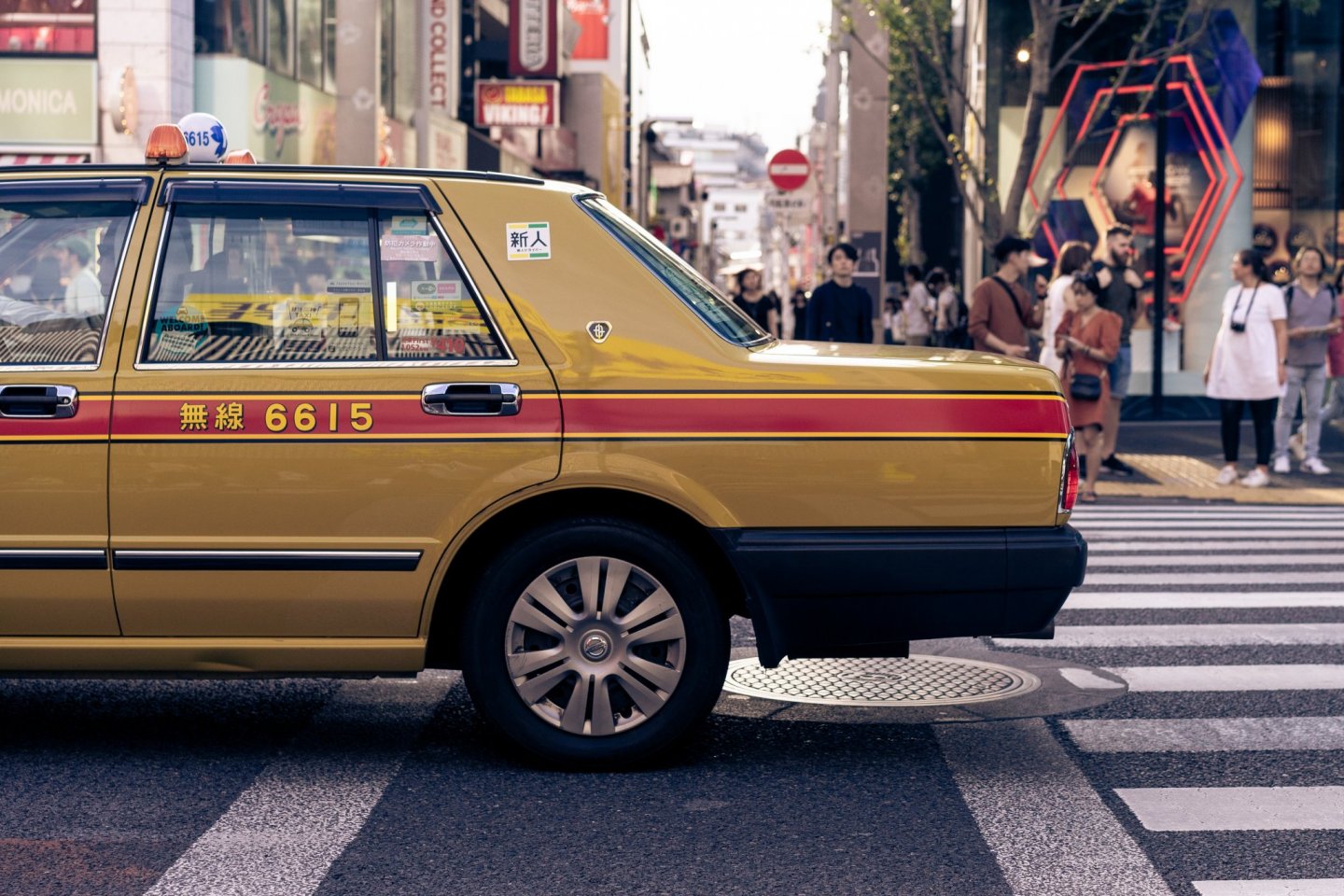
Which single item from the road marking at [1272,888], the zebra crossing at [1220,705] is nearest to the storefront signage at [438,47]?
the zebra crossing at [1220,705]

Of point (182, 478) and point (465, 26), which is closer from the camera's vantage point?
point (182, 478)

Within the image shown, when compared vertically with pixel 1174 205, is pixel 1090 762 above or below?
below

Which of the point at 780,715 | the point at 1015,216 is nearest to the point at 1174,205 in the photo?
the point at 1015,216

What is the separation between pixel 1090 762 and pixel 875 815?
35.6 inches

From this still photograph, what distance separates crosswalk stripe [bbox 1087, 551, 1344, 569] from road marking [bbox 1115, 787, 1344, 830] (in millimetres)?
4651

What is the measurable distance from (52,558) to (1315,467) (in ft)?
40.8

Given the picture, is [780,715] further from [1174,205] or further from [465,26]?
[465,26]

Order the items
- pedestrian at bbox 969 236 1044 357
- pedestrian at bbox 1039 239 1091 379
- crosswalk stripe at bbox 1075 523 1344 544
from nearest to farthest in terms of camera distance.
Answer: crosswalk stripe at bbox 1075 523 1344 544 → pedestrian at bbox 969 236 1044 357 → pedestrian at bbox 1039 239 1091 379

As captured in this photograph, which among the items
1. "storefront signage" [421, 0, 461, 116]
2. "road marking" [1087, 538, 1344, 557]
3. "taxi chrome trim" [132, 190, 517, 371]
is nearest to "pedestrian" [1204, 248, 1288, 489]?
"road marking" [1087, 538, 1344, 557]

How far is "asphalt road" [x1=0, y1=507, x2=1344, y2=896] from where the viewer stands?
417 centimetres

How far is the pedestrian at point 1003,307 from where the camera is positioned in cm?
1193

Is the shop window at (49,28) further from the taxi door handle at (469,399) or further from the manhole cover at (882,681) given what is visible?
the taxi door handle at (469,399)

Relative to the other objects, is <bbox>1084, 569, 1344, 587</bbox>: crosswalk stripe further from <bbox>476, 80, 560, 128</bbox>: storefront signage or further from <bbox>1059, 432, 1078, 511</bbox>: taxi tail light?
<bbox>476, 80, 560, 128</bbox>: storefront signage

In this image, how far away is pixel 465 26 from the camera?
36938mm
